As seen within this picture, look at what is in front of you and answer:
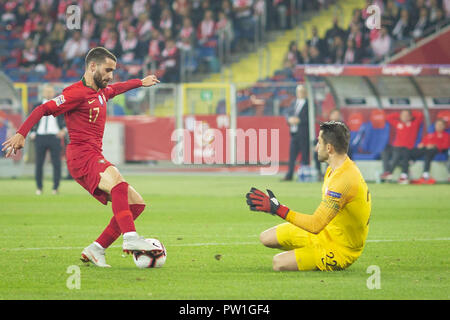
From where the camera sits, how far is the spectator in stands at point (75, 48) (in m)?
32.6

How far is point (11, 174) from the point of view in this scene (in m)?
24.8

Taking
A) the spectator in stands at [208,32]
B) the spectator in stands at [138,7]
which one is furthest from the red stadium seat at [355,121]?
the spectator in stands at [138,7]

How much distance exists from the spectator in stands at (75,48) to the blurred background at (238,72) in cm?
5

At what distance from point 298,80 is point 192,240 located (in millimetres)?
17697

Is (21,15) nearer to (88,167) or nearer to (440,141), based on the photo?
(440,141)

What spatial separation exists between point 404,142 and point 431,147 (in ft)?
2.23

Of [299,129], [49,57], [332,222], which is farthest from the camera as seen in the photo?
[49,57]

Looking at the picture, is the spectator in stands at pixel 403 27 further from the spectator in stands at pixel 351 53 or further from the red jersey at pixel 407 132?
the red jersey at pixel 407 132

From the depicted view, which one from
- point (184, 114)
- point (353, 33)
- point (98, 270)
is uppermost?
point (353, 33)

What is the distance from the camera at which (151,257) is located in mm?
8633

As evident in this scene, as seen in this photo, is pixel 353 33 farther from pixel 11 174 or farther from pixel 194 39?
pixel 11 174

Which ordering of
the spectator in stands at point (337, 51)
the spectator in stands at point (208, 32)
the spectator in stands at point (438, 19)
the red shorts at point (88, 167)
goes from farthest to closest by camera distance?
1. the spectator in stands at point (208, 32)
2. the spectator in stands at point (337, 51)
3. the spectator in stands at point (438, 19)
4. the red shorts at point (88, 167)

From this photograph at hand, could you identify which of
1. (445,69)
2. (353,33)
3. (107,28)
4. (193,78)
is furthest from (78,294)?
(107,28)

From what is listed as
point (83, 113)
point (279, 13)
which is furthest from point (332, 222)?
point (279, 13)
